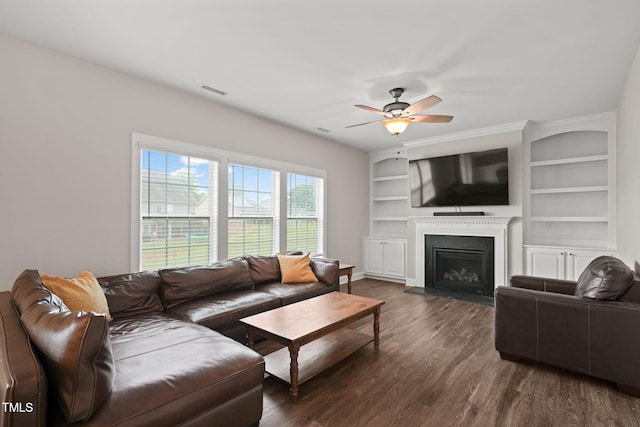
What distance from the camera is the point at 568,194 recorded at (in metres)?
4.88

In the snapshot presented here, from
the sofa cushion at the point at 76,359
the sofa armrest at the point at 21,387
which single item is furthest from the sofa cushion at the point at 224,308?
the sofa armrest at the point at 21,387

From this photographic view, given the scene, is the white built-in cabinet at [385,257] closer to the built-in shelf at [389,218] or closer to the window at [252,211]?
the built-in shelf at [389,218]

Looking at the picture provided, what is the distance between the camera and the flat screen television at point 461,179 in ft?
16.0

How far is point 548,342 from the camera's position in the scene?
2.59 m

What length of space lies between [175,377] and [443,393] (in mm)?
1865

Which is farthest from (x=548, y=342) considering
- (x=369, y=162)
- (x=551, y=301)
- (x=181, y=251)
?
(x=369, y=162)

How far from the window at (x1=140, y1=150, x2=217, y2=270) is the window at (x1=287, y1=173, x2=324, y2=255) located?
1.45 m

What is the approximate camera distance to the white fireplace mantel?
489cm

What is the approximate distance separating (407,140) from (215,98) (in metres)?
3.54

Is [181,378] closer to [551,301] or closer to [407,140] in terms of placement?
[551,301]

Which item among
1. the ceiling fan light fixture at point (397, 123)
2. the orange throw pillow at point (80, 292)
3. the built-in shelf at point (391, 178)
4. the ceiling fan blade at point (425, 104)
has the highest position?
the ceiling fan blade at point (425, 104)

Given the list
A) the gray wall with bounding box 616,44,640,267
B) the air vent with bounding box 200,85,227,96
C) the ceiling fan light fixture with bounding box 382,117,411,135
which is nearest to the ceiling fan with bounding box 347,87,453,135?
the ceiling fan light fixture with bounding box 382,117,411,135

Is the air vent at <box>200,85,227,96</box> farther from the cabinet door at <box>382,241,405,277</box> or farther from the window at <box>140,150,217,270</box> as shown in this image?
the cabinet door at <box>382,241,405,277</box>

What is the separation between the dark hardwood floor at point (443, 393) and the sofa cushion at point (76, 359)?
1.07 metres
